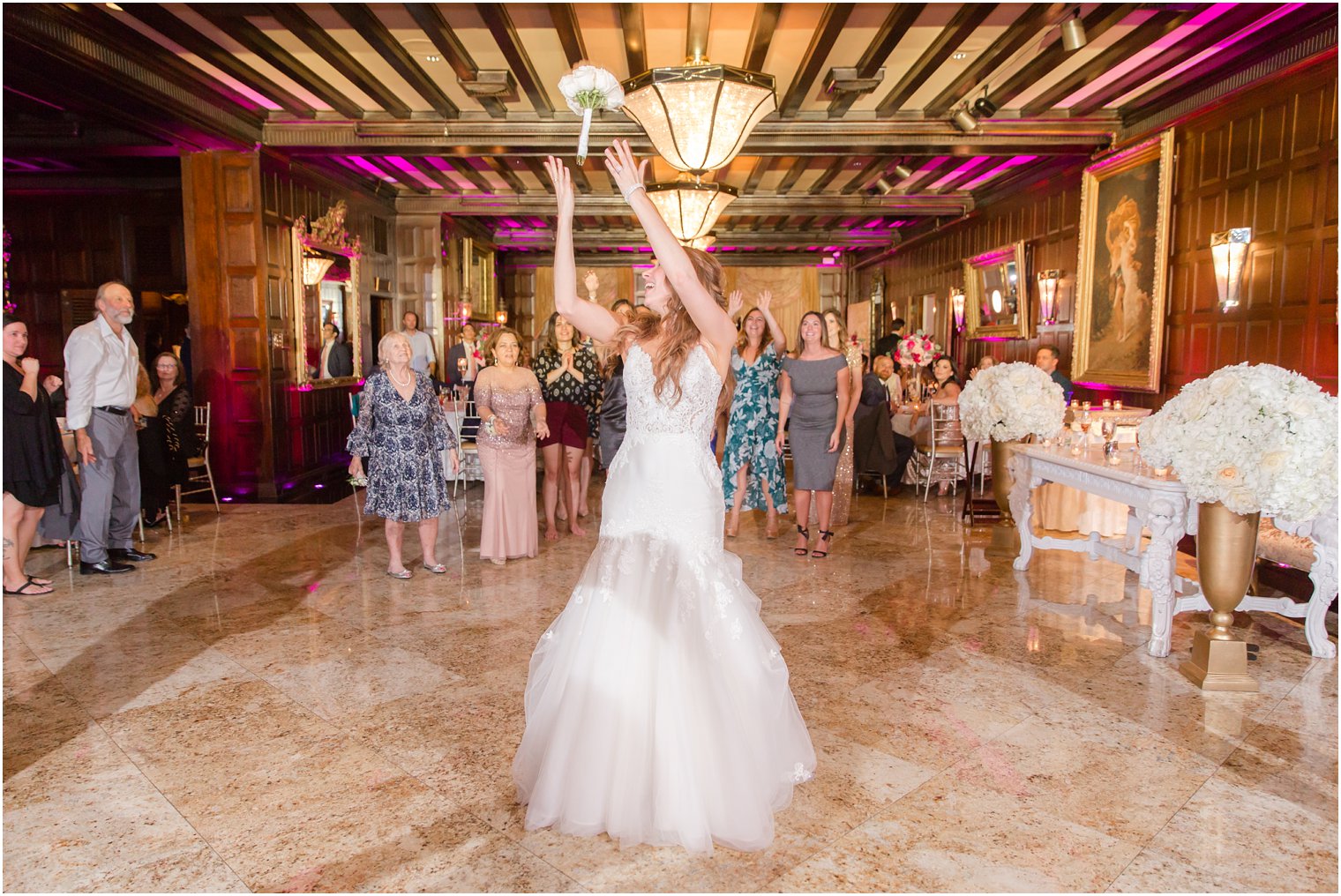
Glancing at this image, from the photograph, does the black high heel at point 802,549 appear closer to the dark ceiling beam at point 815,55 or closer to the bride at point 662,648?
the bride at point 662,648

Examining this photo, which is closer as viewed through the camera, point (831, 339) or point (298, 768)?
point (298, 768)

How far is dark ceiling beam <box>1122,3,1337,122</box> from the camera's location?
5440 mm

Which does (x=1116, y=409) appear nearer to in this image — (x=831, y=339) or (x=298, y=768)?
(x=831, y=339)

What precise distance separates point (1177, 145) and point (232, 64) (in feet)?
26.6

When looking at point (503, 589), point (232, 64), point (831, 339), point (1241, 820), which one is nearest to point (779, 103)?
point (831, 339)

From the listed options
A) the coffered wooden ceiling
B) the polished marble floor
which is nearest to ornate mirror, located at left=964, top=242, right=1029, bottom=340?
the coffered wooden ceiling

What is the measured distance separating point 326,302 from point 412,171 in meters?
2.37

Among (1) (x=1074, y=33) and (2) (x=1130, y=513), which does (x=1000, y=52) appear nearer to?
(1) (x=1074, y=33)

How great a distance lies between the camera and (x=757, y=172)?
11.1 metres

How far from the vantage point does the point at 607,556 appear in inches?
95.2

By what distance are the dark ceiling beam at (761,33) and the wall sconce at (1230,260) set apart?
3.82 m

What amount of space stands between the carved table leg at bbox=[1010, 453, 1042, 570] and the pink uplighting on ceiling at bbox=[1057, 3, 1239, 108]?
3.47 meters

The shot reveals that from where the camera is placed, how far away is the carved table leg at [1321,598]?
384 cm

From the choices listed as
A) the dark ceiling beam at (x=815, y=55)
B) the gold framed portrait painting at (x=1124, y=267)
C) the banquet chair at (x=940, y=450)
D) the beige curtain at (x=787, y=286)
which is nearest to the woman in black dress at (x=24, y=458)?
the dark ceiling beam at (x=815, y=55)
